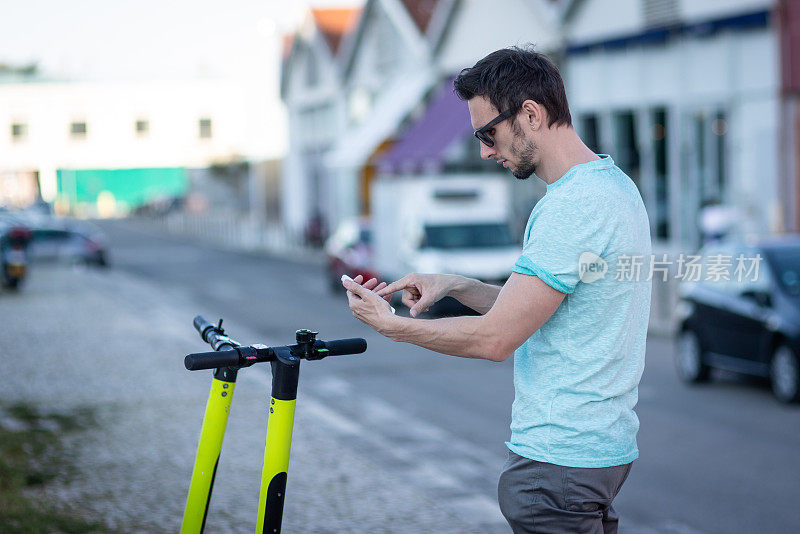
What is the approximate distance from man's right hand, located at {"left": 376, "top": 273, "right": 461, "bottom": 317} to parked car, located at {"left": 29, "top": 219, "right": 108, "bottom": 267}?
88.8 feet

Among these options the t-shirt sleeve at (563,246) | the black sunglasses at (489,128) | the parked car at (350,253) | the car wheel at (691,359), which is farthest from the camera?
the parked car at (350,253)

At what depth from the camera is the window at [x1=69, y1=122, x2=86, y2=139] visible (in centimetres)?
7988

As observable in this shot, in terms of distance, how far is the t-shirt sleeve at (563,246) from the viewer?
2.73 metres

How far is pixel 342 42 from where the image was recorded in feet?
143

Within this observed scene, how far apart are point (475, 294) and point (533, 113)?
62 centimetres

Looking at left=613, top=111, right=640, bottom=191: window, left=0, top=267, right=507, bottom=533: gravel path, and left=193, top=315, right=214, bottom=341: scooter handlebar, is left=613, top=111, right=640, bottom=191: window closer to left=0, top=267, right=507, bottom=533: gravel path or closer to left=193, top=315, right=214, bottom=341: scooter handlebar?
left=0, top=267, right=507, bottom=533: gravel path

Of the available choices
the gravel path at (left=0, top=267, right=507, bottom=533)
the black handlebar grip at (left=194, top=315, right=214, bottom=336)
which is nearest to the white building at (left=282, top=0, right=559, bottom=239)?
the gravel path at (left=0, top=267, right=507, bottom=533)

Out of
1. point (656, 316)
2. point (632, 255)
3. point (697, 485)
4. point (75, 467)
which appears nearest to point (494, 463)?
point (697, 485)

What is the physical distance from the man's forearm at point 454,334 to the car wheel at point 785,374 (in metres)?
7.96

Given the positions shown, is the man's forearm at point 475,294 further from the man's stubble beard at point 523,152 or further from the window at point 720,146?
the window at point 720,146

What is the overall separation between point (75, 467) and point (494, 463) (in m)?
2.94

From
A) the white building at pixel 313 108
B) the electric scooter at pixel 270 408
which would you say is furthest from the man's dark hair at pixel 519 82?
the white building at pixel 313 108

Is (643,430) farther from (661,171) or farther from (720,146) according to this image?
(661,171)

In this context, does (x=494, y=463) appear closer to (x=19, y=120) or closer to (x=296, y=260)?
(x=296, y=260)
